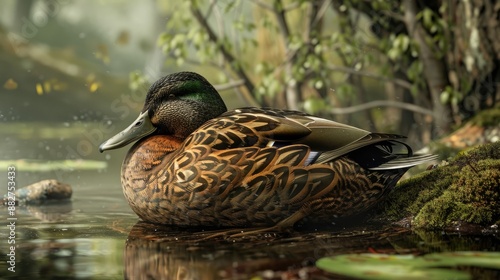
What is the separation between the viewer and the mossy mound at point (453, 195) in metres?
4.22

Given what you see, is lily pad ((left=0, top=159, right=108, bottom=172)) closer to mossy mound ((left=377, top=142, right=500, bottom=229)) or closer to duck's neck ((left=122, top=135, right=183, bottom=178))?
duck's neck ((left=122, top=135, right=183, bottom=178))

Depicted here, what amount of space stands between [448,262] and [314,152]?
1.03 metres

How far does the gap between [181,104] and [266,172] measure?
2.50 feet

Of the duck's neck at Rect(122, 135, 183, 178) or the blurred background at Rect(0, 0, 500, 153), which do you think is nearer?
the duck's neck at Rect(122, 135, 183, 178)

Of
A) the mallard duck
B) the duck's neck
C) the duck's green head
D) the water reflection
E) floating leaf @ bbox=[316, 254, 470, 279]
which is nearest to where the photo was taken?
floating leaf @ bbox=[316, 254, 470, 279]

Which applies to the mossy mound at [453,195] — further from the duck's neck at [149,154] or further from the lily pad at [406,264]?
the duck's neck at [149,154]

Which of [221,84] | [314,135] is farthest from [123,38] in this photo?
[314,135]

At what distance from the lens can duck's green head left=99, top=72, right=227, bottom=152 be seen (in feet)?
15.0

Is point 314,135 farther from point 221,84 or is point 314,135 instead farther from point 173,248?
point 221,84

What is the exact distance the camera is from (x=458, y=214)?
14.0 ft

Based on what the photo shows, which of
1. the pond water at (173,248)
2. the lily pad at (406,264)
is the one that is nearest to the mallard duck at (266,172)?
the pond water at (173,248)

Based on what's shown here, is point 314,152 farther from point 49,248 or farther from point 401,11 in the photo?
point 401,11

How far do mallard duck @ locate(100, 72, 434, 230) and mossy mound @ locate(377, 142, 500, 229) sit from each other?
7.2 inches

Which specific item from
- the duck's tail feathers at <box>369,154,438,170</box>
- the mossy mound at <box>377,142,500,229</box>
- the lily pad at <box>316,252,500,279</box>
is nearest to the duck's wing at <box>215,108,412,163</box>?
the duck's tail feathers at <box>369,154,438,170</box>
